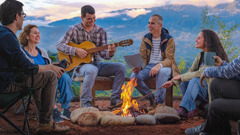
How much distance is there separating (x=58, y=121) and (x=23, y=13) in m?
1.78

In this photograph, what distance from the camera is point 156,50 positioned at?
5477mm

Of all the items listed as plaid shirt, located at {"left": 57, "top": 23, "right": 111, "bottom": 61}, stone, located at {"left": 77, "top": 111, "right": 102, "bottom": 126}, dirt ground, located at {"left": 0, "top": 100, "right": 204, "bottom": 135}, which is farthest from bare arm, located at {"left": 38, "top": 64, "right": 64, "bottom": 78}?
plaid shirt, located at {"left": 57, "top": 23, "right": 111, "bottom": 61}

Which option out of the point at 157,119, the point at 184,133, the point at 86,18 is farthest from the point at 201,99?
the point at 86,18

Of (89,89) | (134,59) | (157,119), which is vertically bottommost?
(157,119)

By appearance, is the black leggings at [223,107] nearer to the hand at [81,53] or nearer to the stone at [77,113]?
the stone at [77,113]

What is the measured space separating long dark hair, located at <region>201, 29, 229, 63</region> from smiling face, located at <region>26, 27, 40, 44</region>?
2696 millimetres

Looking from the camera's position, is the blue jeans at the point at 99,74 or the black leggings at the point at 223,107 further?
the blue jeans at the point at 99,74

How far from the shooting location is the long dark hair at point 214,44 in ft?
14.3

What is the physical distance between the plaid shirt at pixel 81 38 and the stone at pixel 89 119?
1431 mm

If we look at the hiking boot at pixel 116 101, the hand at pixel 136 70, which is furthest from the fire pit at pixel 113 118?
the hand at pixel 136 70

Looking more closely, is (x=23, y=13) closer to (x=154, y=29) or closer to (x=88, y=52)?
(x=88, y=52)

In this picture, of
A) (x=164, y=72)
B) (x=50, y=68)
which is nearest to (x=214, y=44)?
(x=164, y=72)

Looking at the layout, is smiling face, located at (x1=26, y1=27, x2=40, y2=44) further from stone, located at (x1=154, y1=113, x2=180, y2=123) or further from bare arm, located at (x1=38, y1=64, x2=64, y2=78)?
stone, located at (x1=154, y1=113, x2=180, y2=123)

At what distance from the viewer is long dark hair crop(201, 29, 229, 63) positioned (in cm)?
436
